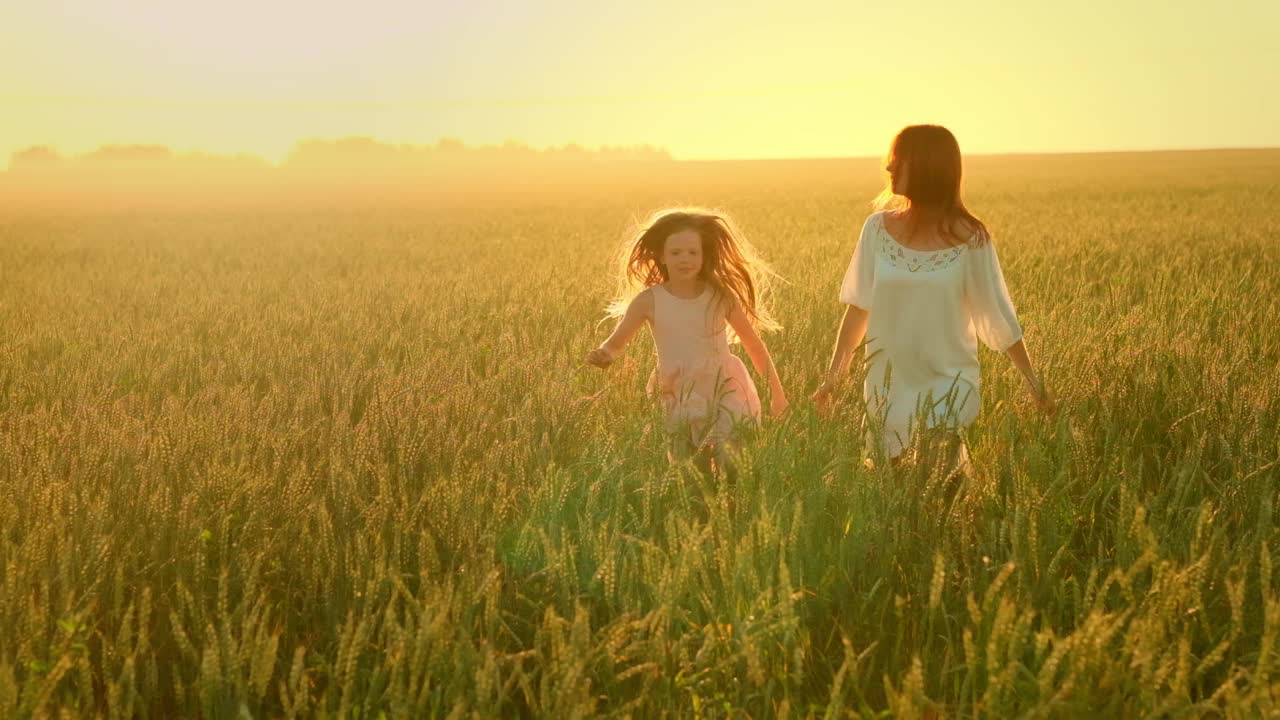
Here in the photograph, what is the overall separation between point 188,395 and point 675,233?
2.72 meters

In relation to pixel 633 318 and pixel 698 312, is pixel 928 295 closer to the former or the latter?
pixel 698 312

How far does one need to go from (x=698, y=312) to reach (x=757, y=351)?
0.28 meters

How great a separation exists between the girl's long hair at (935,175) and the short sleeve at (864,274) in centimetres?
19

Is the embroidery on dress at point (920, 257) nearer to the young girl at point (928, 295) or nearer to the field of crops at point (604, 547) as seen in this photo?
the young girl at point (928, 295)

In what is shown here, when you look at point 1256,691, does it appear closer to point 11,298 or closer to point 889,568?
point 889,568

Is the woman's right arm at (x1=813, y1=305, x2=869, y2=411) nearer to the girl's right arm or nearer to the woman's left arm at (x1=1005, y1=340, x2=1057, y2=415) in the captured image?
the woman's left arm at (x1=1005, y1=340, x2=1057, y2=415)

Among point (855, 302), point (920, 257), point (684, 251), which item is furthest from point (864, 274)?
point (684, 251)

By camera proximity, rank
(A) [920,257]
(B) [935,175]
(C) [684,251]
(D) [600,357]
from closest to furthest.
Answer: (B) [935,175]
(A) [920,257]
(D) [600,357]
(C) [684,251]

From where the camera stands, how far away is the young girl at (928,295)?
3.23 meters

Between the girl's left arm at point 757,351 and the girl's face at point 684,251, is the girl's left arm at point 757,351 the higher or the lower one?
the lower one

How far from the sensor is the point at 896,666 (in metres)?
2.10

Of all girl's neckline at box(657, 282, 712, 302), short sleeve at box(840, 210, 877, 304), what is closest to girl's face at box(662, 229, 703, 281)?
girl's neckline at box(657, 282, 712, 302)

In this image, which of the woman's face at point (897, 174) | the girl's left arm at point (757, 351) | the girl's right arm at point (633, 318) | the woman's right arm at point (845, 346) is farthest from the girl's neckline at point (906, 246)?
the girl's right arm at point (633, 318)

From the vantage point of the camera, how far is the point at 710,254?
3.67 metres
